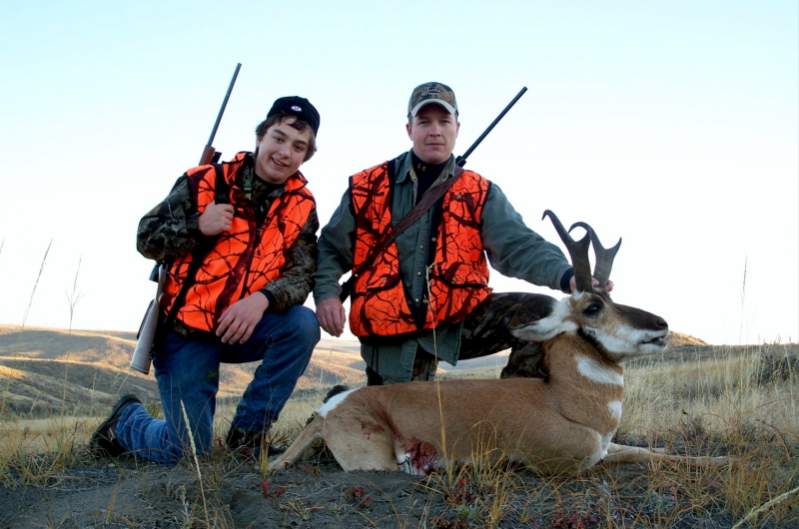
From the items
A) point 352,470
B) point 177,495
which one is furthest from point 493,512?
point 177,495

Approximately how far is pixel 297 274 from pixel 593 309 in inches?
85.1

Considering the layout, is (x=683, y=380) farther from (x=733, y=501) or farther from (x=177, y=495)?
(x=177, y=495)

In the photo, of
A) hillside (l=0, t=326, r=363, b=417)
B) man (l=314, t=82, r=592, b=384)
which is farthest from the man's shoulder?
hillside (l=0, t=326, r=363, b=417)

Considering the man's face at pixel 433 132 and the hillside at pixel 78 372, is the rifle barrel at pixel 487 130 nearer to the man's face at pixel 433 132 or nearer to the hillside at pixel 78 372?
the man's face at pixel 433 132

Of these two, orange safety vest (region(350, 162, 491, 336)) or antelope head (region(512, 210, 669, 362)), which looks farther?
orange safety vest (region(350, 162, 491, 336))

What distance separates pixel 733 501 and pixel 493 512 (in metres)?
1.26

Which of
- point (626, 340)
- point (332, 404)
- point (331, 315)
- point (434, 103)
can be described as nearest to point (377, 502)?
point (332, 404)

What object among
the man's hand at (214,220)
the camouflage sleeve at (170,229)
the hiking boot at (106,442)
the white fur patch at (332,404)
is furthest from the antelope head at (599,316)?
the hiking boot at (106,442)

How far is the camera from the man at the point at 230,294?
18.0 feet

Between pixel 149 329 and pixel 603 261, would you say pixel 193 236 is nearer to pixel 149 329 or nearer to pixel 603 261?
pixel 149 329

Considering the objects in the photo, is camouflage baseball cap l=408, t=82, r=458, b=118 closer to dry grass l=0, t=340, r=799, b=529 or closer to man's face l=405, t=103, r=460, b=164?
man's face l=405, t=103, r=460, b=164

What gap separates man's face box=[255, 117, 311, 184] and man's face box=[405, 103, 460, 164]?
3.10 feet

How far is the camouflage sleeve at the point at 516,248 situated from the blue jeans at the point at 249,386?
1.53 meters

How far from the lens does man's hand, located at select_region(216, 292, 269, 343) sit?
5336mm
